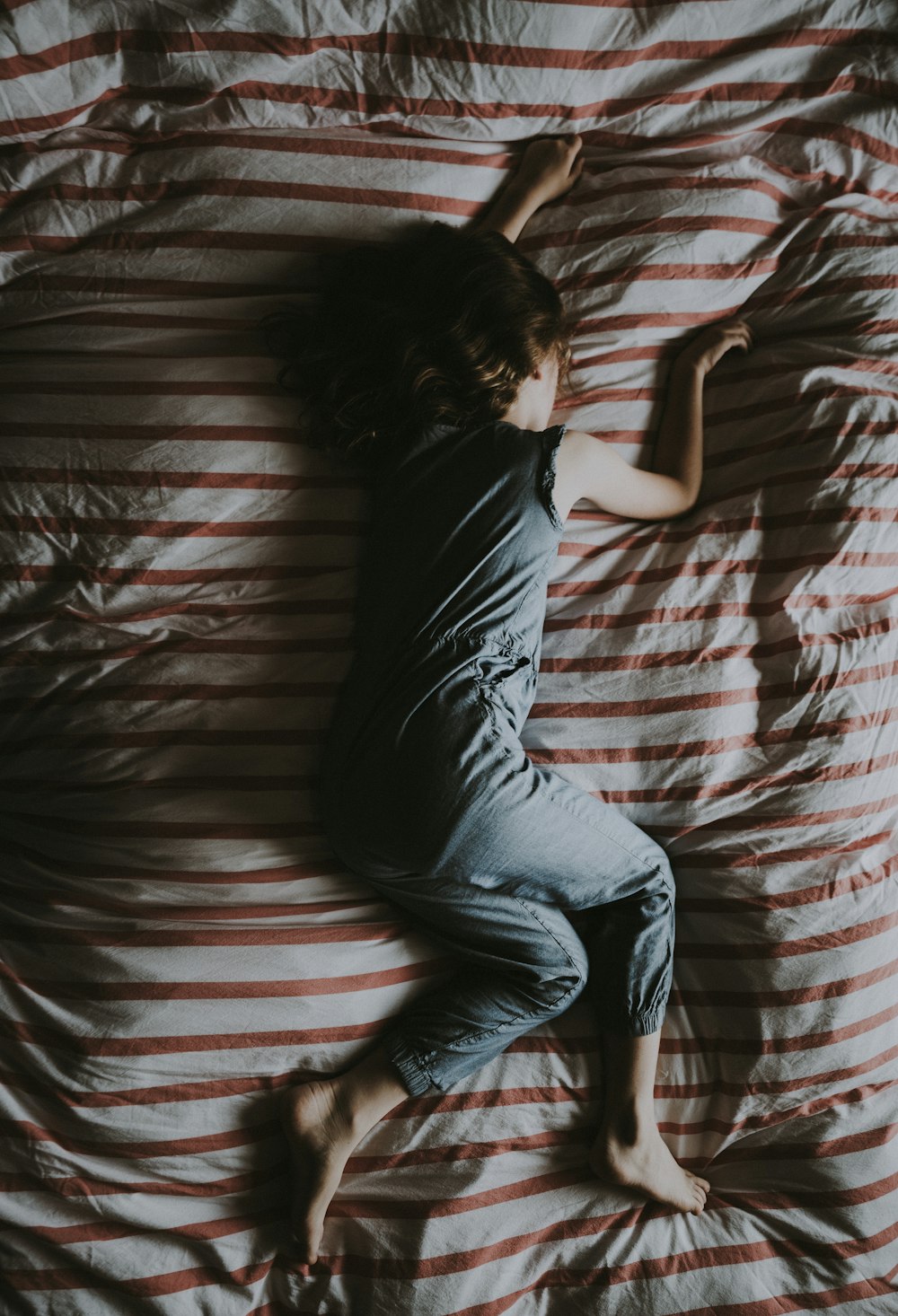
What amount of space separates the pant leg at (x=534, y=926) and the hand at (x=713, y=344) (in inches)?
21.8

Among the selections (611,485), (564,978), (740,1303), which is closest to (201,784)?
(564,978)

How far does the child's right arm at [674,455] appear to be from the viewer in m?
1.01

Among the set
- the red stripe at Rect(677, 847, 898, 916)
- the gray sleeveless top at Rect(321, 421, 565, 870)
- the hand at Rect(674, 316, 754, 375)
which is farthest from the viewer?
the hand at Rect(674, 316, 754, 375)

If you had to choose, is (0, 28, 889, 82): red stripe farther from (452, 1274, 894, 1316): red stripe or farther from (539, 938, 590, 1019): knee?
(452, 1274, 894, 1316): red stripe

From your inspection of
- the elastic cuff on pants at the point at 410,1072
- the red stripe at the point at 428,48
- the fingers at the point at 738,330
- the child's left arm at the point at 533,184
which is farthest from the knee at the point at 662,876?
the red stripe at the point at 428,48

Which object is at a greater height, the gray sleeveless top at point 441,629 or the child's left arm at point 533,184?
the child's left arm at point 533,184

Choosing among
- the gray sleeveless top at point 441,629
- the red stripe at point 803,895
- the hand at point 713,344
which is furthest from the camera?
the hand at point 713,344

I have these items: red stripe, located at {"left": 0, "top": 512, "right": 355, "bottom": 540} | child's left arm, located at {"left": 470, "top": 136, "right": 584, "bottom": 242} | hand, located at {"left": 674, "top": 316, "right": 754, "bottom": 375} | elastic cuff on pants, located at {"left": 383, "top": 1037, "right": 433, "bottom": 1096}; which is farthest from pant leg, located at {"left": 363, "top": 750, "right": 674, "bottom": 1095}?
child's left arm, located at {"left": 470, "top": 136, "right": 584, "bottom": 242}

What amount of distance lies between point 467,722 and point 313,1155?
49cm

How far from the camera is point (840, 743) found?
984 mm

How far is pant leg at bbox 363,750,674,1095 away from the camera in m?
0.91

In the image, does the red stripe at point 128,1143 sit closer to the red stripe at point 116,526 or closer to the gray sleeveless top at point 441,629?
the gray sleeveless top at point 441,629

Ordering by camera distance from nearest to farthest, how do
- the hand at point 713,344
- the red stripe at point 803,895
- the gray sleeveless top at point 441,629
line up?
1. the gray sleeveless top at point 441,629
2. the red stripe at point 803,895
3. the hand at point 713,344

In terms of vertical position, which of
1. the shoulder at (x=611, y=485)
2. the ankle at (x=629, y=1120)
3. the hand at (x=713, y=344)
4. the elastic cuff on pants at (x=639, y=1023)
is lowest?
the ankle at (x=629, y=1120)
